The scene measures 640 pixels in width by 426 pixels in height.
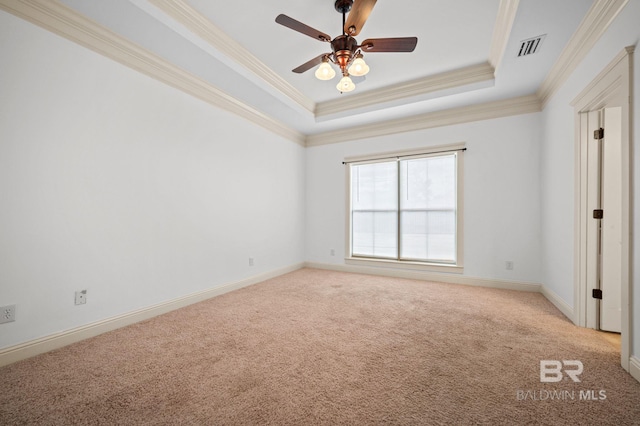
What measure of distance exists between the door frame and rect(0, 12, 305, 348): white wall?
4068mm

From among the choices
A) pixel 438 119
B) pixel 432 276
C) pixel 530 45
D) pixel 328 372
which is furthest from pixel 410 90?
pixel 328 372

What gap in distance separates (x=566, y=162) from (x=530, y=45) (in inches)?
52.1

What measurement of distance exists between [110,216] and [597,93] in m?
4.59

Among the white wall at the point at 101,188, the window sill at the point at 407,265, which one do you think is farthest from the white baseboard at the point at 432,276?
the white wall at the point at 101,188

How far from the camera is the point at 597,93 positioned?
Result: 92.2 inches

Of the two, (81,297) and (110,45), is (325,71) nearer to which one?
(110,45)

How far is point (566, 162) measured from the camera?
3.01 meters

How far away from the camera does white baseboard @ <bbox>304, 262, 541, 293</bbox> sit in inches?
155

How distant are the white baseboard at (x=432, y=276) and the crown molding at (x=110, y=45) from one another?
11.0 ft

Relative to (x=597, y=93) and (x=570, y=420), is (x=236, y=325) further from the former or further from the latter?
(x=597, y=93)

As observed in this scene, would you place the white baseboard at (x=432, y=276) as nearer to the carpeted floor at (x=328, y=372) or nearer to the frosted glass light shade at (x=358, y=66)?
the carpeted floor at (x=328, y=372)

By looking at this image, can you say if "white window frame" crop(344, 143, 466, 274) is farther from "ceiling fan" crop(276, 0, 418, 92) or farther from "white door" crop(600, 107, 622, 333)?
"ceiling fan" crop(276, 0, 418, 92)

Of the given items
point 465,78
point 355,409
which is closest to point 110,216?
point 355,409

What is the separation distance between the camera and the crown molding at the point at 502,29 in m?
2.37
